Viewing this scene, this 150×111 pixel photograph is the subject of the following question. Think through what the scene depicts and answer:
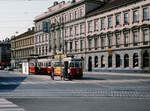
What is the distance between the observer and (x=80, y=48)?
213ft

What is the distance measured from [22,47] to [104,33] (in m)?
51.5

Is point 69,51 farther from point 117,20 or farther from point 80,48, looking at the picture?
point 117,20

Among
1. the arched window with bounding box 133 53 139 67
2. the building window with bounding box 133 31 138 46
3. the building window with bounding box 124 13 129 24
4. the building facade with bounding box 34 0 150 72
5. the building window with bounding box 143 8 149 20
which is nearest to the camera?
the building window with bounding box 143 8 149 20

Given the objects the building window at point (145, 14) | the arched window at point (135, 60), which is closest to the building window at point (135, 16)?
the building window at point (145, 14)

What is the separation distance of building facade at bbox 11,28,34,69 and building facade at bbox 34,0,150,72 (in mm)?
14674

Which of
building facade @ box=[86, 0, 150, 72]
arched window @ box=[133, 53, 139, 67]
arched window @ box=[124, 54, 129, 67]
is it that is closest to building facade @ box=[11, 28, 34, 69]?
building facade @ box=[86, 0, 150, 72]

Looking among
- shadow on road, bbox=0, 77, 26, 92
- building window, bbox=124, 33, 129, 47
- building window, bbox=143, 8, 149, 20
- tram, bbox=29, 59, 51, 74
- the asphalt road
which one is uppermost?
building window, bbox=143, 8, 149, 20

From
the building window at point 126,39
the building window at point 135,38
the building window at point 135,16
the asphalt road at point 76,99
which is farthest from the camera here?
the building window at point 126,39

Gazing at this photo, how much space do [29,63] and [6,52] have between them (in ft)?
313

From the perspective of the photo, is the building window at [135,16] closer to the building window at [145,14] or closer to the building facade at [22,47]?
the building window at [145,14]

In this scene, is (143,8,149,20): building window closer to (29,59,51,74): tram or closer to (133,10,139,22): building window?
(133,10,139,22): building window

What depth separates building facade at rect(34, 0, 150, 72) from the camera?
1871 inches

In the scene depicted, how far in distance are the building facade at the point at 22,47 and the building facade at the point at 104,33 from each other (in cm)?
1467

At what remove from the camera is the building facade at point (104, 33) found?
1871 inches
